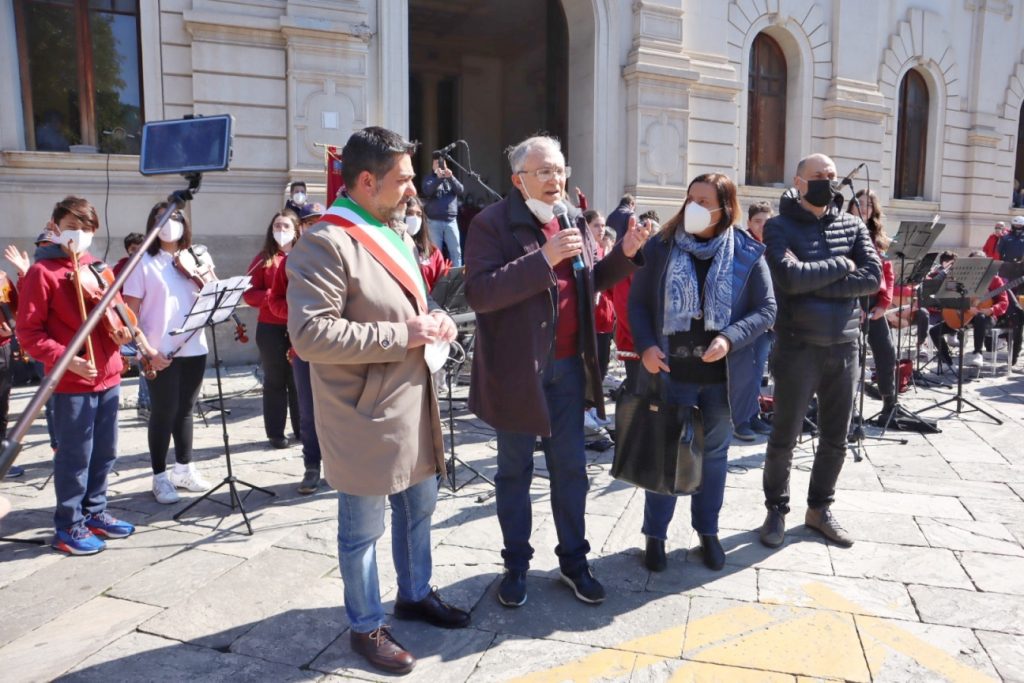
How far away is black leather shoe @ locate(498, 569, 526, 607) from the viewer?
10.9 ft

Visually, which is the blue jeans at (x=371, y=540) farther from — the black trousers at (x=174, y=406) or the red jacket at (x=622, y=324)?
the red jacket at (x=622, y=324)

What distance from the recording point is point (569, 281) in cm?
330

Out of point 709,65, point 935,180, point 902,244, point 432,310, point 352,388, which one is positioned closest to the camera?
point 352,388

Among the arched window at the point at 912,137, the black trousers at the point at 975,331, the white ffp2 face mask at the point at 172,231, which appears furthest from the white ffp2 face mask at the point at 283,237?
the arched window at the point at 912,137

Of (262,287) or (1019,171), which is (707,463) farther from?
(1019,171)

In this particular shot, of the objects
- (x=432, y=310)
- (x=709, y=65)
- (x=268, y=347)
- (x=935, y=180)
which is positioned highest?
(x=709, y=65)

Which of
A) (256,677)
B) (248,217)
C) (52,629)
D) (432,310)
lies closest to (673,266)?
(432,310)

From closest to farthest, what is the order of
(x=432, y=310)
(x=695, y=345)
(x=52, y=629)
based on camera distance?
1. (x=432, y=310)
2. (x=52, y=629)
3. (x=695, y=345)

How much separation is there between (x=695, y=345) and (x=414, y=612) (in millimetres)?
1779

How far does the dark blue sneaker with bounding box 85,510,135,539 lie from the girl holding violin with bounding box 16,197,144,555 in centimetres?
7

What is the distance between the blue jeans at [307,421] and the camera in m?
4.96

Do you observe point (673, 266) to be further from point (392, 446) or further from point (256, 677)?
point (256, 677)

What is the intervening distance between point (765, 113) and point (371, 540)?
1366 cm

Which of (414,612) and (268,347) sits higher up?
(268,347)
